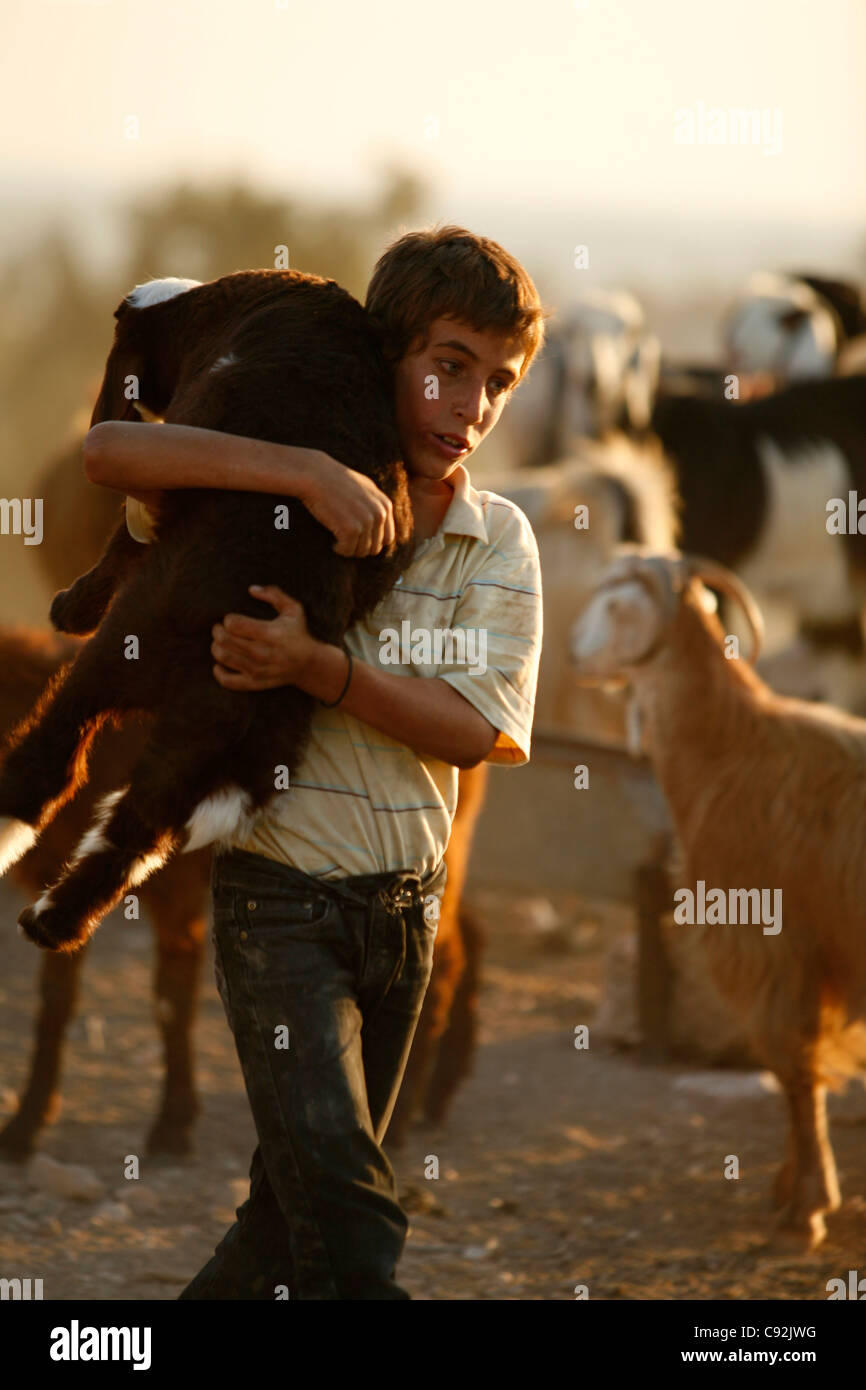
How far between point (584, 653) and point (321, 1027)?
9.98ft

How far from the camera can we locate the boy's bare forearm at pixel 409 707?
2.19m

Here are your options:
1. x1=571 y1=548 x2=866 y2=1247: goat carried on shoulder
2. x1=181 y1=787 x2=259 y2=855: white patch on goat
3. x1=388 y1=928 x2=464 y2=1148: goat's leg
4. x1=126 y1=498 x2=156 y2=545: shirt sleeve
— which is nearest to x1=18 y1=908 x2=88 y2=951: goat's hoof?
x1=181 y1=787 x2=259 y2=855: white patch on goat

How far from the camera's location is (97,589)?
2445 millimetres

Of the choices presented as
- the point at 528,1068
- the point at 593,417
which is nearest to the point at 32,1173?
the point at 528,1068

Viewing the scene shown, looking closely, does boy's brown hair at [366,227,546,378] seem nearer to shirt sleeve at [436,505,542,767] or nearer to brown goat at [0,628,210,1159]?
shirt sleeve at [436,505,542,767]

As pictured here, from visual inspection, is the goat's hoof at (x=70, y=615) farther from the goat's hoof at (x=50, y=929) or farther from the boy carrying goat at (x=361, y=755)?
the goat's hoof at (x=50, y=929)

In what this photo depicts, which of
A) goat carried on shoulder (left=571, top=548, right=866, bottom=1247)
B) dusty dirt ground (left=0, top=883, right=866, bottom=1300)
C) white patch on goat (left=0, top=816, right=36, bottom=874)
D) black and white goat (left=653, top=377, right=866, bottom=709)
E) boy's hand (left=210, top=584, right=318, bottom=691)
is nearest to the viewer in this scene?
boy's hand (left=210, top=584, right=318, bottom=691)

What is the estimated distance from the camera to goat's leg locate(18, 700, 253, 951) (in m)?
2.19

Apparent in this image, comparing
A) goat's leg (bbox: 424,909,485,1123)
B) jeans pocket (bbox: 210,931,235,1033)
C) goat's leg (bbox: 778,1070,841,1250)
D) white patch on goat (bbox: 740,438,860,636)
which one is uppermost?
white patch on goat (bbox: 740,438,860,636)

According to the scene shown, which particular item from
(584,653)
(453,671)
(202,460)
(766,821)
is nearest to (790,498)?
(584,653)

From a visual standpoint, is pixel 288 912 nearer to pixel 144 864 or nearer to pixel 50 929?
pixel 144 864

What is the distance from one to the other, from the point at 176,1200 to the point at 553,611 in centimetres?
374

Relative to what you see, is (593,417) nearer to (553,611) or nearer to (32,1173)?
(553,611)
